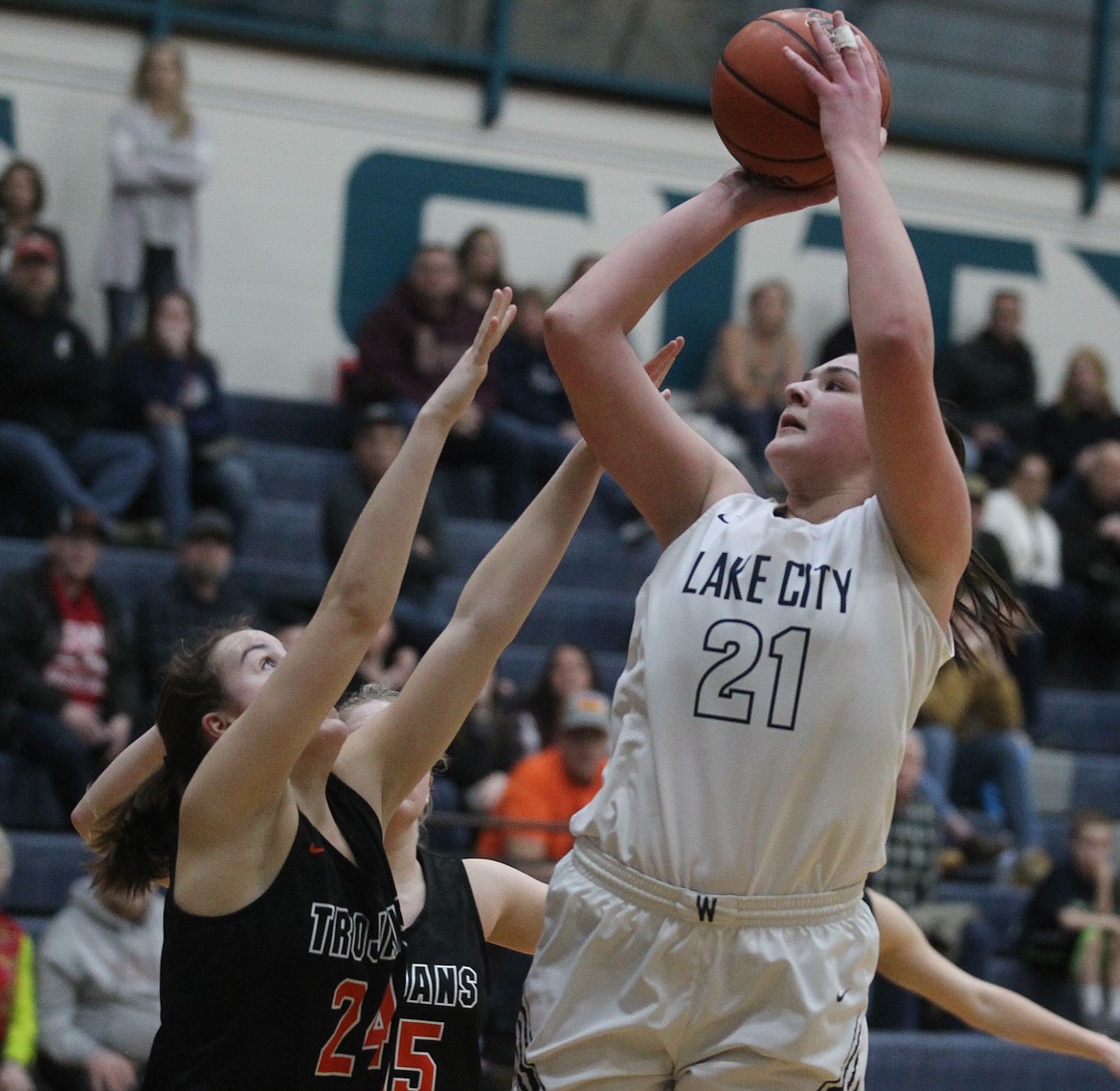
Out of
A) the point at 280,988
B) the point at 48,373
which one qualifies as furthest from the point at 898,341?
the point at 48,373

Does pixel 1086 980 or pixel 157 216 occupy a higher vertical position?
pixel 157 216

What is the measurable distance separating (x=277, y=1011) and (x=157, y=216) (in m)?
6.82

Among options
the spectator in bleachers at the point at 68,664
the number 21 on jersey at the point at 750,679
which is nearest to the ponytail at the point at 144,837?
the number 21 on jersey at the point at 750,679

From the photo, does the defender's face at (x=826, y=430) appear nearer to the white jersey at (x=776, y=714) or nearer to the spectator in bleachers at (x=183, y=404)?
the white jersey at (x=776, y=714)

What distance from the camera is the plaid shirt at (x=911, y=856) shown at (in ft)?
22.5

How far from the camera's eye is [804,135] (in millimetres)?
2713

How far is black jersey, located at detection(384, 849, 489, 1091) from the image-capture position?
3.15 meters

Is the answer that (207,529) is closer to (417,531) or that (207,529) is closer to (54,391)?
(417,531)

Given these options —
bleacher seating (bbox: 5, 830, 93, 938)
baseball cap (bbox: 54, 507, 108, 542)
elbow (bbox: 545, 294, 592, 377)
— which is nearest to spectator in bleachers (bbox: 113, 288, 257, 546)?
baseball cap (bbox: 54, 507, 108, 542)

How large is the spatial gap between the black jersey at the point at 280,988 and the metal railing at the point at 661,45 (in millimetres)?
7606

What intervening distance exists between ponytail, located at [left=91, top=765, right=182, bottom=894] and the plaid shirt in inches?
165

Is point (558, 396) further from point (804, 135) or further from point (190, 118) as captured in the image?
point (804, 135)

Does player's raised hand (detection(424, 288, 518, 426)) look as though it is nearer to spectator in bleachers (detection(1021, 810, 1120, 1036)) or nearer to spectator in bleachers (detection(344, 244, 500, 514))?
spectator in bleachers (detection(1021, 810, 1120, 1036))

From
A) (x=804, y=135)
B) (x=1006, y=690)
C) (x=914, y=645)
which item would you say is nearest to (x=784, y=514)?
(x=914, y=645)
